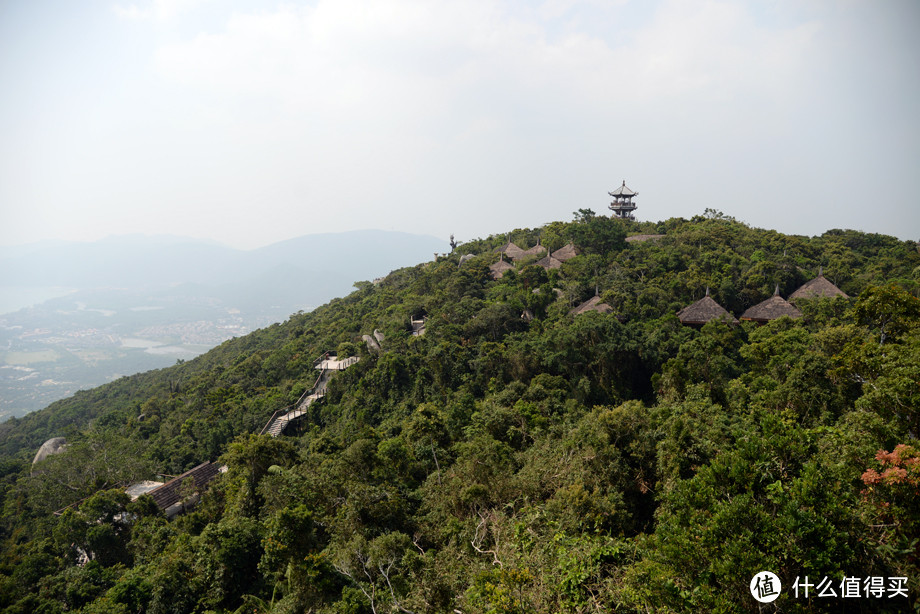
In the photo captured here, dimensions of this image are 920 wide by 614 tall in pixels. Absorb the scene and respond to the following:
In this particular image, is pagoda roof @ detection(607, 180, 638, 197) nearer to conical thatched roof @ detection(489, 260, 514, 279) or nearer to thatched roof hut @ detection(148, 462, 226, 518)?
conical thatched roof @ detection(489, 260, 514, 279)

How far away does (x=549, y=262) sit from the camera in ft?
100

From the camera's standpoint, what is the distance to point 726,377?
1512 centimetres

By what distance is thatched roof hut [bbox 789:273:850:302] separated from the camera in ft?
66.4

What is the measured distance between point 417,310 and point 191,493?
1523 cm

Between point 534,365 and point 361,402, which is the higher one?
point 534,365

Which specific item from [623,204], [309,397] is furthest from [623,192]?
[309,397]

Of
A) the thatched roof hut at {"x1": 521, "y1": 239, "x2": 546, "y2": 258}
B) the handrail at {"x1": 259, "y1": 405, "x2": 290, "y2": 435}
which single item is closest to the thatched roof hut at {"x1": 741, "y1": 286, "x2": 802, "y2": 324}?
the thatched roof hut at {"x1": 521, "y1": 239, "x2": 546, "y2": 258}

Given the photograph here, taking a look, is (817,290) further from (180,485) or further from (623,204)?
(180,485)

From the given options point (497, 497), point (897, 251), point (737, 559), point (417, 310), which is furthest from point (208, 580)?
point (897, 251)

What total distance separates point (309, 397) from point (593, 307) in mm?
16598

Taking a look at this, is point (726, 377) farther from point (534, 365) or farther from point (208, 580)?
point (208, 580)

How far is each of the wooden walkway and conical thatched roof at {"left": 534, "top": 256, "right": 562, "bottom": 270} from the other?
1411cm

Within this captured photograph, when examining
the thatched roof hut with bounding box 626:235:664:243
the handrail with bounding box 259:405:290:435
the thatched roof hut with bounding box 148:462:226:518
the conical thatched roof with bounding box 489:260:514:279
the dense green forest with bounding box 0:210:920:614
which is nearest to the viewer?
the dense green forest with bounding box 0:210:920:614

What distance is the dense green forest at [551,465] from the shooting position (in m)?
5.89
